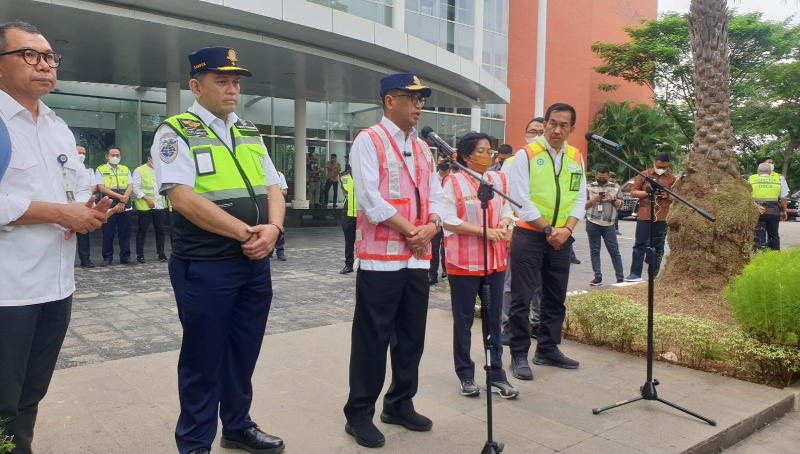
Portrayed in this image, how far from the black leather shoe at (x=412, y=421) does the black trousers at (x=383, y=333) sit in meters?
0.13

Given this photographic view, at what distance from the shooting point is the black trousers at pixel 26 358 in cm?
256

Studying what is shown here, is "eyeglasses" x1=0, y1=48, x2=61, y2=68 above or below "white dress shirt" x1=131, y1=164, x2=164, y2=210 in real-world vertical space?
above

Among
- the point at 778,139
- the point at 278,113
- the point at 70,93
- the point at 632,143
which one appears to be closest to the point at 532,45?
the point at 632,143

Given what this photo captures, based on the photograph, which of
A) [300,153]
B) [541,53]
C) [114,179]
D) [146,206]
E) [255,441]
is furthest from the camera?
[541,53]

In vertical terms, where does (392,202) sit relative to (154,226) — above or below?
above

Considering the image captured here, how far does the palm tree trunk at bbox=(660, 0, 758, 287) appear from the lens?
710 cm

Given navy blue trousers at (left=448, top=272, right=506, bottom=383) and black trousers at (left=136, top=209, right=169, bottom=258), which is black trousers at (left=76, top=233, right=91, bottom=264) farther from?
navy blue trousers at (left=448, top=272, right=506, bottom=383)

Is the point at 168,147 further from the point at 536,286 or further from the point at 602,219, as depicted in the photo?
the point at 602,219

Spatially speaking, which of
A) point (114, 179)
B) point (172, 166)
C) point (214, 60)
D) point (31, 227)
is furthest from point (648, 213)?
point (114, 179)

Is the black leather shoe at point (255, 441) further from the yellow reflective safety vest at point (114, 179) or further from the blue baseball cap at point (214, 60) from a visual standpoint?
the yellow reflective safety vest at point (114, 179)

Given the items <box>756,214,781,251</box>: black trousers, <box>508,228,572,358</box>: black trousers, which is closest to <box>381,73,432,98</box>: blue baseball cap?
<box>508,228,572,358</box>: black trousers

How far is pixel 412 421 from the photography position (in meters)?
3.63

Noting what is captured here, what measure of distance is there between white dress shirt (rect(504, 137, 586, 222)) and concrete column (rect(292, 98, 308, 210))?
15456 mm

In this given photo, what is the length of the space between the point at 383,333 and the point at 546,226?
1787 millimetres
